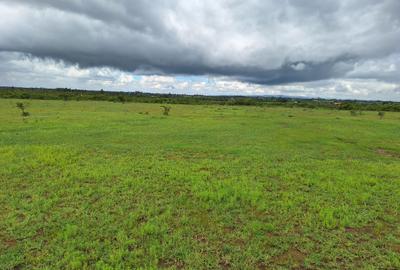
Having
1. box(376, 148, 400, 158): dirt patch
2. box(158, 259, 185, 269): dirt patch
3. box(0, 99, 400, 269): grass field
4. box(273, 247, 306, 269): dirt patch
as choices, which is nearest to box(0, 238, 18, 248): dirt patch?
box(0, 99, 400, 269): grass field

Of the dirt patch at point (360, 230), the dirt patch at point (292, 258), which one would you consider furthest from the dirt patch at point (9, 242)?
the dirt patch at point (360, 230)

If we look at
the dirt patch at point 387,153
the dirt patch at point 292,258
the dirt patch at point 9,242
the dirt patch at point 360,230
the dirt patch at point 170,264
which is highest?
the dirt patch at point 387,153

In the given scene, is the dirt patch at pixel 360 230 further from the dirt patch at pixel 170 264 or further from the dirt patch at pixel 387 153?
the dirt patch at pixel 387 153

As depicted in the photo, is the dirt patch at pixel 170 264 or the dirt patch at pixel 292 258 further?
the dirt patch at pixel 292 258

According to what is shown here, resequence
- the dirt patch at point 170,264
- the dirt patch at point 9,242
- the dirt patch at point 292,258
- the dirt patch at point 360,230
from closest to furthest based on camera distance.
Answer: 1. the dirt patch at point 170,264
2. the dirt patch at point 292,258
3. the dirt patch at point 9,242
4. the dirt patch at point 360,230

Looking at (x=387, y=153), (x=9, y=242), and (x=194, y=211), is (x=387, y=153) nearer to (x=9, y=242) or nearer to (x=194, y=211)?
(x=194, y=211)

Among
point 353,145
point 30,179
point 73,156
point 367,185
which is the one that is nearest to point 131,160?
point 73,156

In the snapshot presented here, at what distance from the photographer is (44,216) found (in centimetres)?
612

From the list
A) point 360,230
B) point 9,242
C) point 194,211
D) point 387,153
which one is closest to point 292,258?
point 360,230

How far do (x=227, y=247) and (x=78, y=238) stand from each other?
9.37ft

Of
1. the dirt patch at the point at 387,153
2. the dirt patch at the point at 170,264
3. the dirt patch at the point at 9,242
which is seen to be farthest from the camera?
the dirt patch at the point at 387,153

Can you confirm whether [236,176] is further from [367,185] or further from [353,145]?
[353,145]

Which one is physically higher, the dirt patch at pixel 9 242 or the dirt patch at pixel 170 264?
the dirt patch at pixel 170 264

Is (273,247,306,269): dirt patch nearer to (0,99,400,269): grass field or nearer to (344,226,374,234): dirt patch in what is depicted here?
(0,99,400,269): grass field
